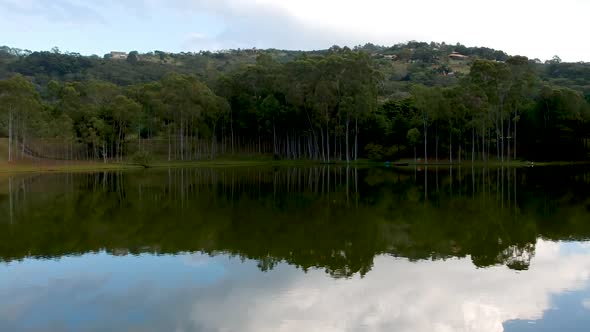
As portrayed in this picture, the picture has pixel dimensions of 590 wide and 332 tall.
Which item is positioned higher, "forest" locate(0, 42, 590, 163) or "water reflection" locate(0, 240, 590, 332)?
"forest" locate(0, 42, 590, 163)

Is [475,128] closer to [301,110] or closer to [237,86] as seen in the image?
[301,110]

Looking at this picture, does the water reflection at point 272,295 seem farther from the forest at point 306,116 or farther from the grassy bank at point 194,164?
the forest at point 306,116

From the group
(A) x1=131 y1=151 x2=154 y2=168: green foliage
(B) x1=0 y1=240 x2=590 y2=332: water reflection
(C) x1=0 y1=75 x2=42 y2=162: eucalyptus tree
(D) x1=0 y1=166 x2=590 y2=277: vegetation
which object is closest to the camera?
(B) x1=0 y1=240 x2=590 y2=332: water reflection

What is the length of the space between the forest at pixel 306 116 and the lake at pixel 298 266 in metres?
47.9

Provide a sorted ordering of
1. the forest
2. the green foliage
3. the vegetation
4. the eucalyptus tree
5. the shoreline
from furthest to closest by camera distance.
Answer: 1. the green foliage
2. the forest
3. the shoreline
4. the eucalyptus tree
5. the vegetation

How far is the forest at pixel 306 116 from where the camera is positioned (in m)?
75.8

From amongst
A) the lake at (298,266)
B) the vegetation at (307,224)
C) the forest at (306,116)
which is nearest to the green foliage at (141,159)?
the forest at (306,116)

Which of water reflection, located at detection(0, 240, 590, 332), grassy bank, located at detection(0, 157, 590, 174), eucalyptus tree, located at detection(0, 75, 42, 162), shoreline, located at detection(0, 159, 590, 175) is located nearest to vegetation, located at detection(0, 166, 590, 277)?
water reflection, located at detection(0, 240, 590, 332)

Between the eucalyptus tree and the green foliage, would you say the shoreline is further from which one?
the eucalyptus tree

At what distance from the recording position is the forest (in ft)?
249

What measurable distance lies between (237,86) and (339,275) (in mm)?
80674

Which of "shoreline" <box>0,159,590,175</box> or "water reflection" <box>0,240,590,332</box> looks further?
"shoreline" <box>0,159,590,175</box>

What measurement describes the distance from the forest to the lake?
47.9 meters

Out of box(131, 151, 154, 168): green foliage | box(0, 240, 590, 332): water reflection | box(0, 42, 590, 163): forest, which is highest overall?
box(0, 42, 590, 163): forest
